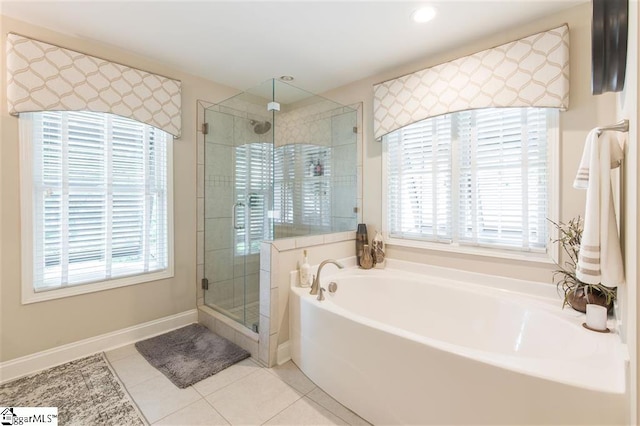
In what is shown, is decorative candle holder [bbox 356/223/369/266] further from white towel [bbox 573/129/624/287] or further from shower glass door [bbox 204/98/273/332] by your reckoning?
white towel [bbox 573/129/624/287]

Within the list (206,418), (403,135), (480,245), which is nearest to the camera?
(206,418)

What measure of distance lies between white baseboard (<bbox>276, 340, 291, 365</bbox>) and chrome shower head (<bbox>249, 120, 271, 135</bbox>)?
69.0 inches

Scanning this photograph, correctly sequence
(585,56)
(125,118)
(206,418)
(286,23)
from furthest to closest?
(125,118), (286,23), (585,56), (206,418)

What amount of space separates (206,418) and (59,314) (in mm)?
1520

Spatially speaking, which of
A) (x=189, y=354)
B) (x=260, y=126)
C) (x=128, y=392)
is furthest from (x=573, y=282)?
(x=128, y=392)

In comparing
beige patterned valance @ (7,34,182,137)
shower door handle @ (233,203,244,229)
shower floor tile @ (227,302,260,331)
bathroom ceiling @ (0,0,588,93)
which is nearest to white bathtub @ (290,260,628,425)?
shower floor tile @ (227,302,260,331)

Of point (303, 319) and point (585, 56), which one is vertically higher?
point (585, 56)

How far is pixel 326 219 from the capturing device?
2859mm

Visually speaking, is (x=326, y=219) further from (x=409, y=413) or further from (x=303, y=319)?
(x=409, y=413)

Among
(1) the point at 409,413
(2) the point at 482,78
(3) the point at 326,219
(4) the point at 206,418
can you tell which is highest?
(2) the point at 482,78

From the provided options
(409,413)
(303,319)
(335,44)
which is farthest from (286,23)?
(409,413)

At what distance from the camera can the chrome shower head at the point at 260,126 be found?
7.87ft

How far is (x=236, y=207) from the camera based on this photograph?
2.70 m

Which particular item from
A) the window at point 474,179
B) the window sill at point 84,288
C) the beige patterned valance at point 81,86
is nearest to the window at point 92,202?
the window sill at point 84,288
